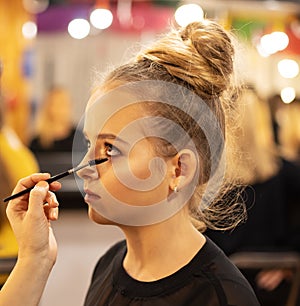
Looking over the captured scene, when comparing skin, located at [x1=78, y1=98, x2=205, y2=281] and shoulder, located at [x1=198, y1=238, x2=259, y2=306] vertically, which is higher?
skin, located at [x1=78, y1=98, x2=205, y2=281]

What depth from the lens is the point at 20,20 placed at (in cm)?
395

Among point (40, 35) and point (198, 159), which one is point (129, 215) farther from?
point (40, 35)

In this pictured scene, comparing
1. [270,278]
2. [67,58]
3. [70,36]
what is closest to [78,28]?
[70,36]

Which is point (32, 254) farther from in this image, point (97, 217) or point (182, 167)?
point (182, 167)

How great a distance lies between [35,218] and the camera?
98cm

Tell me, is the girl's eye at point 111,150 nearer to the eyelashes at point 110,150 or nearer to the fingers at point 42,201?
the eyelashes at point 110,150

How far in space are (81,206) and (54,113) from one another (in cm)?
58

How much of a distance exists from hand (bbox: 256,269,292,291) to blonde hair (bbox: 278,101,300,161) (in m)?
1.43

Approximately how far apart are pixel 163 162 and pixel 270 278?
1.90 m

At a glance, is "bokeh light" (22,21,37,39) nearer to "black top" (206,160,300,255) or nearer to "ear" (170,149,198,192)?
"black top" (206,160,300,255)

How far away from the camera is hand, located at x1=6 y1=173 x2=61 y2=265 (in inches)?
38.7

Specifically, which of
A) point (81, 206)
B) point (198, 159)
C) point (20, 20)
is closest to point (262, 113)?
point (81, 206)

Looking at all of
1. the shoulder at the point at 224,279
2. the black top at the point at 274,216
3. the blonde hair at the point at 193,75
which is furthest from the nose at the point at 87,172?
the black top at the point at 274,216

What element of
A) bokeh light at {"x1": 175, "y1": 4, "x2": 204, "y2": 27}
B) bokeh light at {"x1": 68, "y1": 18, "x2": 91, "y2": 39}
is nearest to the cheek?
bokeh light at {"x1": 175, "y1": 4, "x2": 204, "y2": 27}
